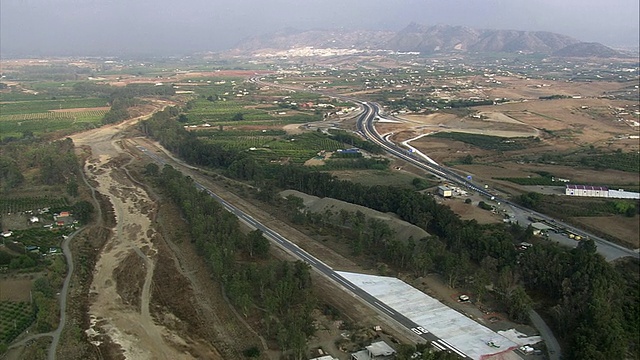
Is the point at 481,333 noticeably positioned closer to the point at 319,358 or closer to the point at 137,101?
the point at 319,358

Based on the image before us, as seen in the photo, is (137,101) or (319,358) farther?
(137,101)

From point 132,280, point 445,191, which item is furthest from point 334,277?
point 445,191

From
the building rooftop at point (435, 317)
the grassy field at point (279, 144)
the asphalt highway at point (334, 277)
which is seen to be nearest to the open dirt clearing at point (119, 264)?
the asphalt highway at point (334, 277)

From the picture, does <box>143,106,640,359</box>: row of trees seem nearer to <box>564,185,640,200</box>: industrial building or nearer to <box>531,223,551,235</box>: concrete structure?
<box>531,223,551,235</box>: concrete structure

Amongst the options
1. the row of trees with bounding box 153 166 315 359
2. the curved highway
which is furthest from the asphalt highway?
the curved highway

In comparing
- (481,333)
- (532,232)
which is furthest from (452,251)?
(481,333)

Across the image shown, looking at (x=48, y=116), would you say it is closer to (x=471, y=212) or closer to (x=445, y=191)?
(x=445, y=191)
